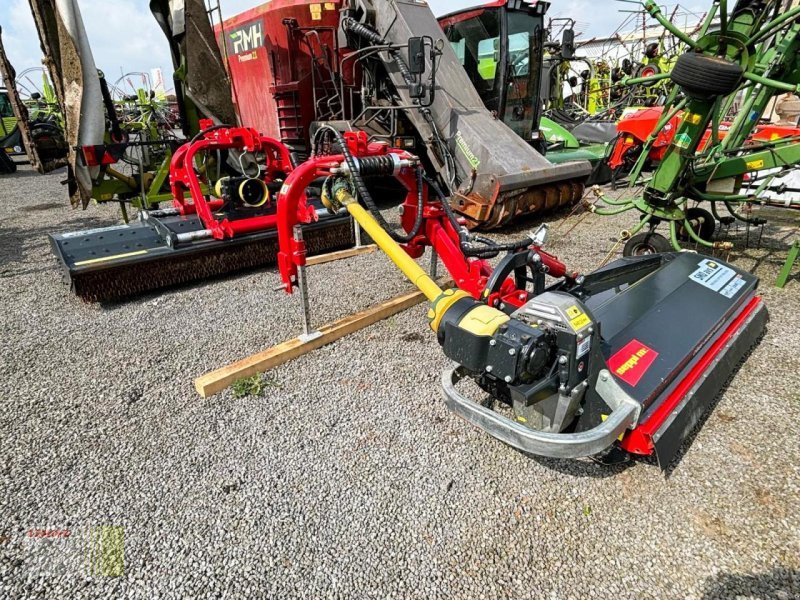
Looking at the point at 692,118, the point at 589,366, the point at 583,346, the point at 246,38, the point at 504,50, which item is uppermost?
the point at 246,38

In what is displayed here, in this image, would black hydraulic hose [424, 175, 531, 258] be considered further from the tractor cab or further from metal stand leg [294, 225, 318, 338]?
the tractor cab

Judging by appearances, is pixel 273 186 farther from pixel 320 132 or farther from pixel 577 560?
pixel 577 560

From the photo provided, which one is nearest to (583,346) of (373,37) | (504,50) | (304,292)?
(304,292)

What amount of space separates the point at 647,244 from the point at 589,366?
3028mm

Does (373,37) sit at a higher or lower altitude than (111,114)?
higher

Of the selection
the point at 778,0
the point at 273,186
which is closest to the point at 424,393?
the point at 273,186

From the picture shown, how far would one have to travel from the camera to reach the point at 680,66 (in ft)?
10.8

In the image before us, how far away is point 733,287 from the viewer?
2.79 meters

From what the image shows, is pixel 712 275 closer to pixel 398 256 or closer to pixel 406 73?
pixel 398 256

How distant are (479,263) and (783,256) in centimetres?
374

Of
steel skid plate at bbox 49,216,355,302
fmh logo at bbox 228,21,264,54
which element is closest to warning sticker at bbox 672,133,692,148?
steel skid plate at bbox 49,216,355,302

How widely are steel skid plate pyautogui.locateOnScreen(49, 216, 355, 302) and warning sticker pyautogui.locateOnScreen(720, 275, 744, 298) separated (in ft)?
11.2

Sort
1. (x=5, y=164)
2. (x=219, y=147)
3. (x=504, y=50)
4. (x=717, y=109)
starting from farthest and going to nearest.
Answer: (x=5, y=164) < (x=504, y=50) < (x=219, y=147) < (x=717, y=109)

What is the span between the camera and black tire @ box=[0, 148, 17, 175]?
11273 millimetres
